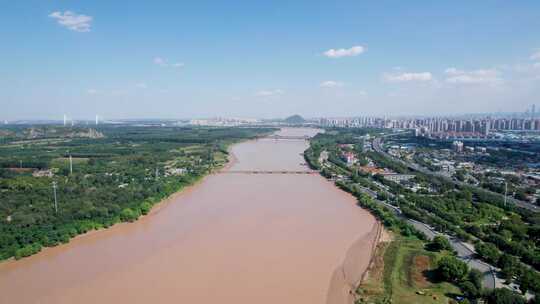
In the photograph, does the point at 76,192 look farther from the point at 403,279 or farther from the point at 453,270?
the point at 453,270

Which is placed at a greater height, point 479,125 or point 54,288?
point 479,125

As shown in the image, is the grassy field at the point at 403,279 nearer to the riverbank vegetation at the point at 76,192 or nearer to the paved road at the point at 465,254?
the paved road at the point at 465,254

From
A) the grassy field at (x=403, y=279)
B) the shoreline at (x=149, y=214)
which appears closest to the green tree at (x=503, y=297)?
the grassy field at (x=403, y=279)

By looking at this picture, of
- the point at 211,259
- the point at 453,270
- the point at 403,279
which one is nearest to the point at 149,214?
the point at 211,259

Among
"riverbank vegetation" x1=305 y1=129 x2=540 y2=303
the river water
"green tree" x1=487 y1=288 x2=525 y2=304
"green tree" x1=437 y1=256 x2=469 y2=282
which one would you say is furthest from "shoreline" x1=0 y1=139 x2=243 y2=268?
"green tree" x1=487 y1=288 x2=525 y2=304

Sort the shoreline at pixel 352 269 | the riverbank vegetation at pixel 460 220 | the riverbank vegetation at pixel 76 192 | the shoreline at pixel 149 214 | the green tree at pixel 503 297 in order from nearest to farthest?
the green tree at pixel 503 297, the shoreline at pixel 352 269, the riverbank vegetation at pixel 460 220, the shoreline at pixel 149 214, the riverbank vegetation at pixel 76 192

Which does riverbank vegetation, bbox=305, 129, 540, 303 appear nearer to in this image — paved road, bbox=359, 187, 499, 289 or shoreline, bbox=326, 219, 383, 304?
paved road, bbox=359, 187, 499, 289

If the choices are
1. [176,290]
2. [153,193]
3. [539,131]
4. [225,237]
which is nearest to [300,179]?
[153,193]

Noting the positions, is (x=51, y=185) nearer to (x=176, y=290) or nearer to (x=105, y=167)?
(x=105, y=167)
